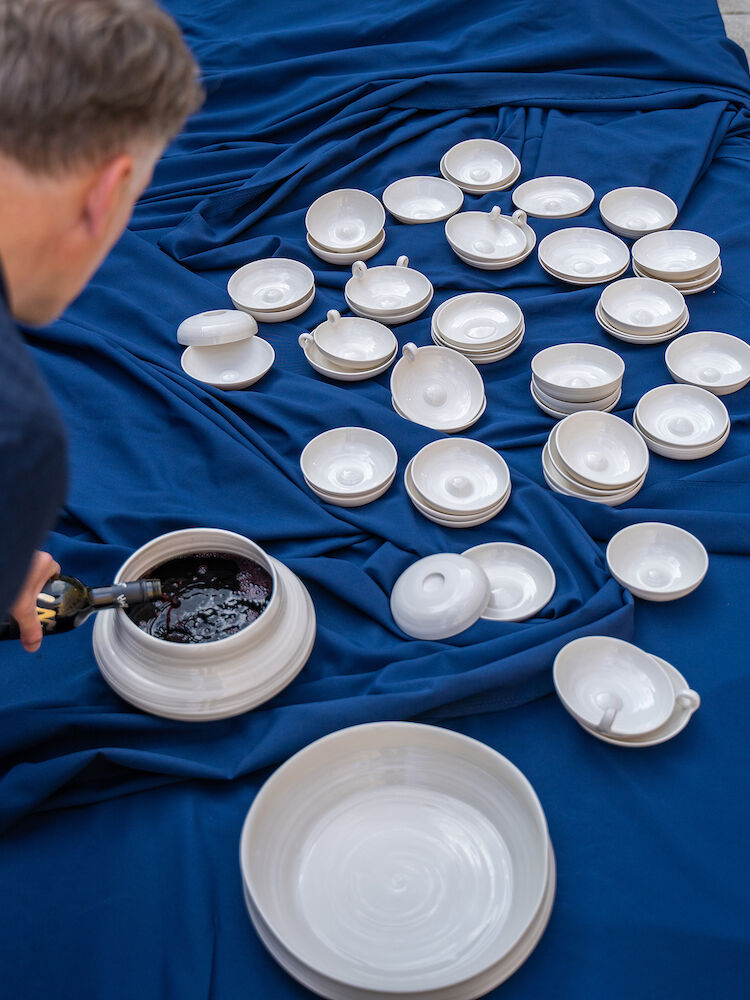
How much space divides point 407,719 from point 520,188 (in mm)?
1518

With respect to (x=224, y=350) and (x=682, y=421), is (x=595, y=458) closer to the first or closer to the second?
(x=682, y=421)

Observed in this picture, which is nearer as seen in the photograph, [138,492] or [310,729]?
[310,729]

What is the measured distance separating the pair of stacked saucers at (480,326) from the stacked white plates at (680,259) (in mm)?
345

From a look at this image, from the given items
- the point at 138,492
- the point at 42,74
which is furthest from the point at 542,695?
the point at 42,74

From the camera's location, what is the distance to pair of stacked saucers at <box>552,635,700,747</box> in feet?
3.94

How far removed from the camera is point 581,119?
2.49 metres

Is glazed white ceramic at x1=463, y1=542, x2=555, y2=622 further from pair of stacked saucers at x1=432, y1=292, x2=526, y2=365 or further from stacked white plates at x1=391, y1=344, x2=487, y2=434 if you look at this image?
pair of stacked saucers at x1=432, y1=292, x2=526, y2=365

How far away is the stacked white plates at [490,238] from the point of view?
6.73ft

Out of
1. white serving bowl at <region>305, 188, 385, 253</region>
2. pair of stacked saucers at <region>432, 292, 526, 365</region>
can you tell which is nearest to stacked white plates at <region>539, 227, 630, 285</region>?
pair of stacked saucers at <region>432, 292, 526, 365</region>

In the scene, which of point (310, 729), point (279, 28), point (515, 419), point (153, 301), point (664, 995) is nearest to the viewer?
point (664, 995)

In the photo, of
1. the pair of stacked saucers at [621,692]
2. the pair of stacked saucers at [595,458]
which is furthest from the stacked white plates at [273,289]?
the pair of stacked saucers at [621,692]

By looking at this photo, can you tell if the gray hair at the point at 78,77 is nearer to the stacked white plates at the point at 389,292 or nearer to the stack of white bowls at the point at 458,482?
the stack of white bowls at the point at 458,482

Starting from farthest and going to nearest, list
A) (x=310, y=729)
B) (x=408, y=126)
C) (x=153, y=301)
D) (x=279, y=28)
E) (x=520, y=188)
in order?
(x=279, y=28)
(x=408, y=126)
(x=520, y=188)
(x=153, y=301)
(x=310, y=729)

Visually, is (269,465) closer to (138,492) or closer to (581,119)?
(138,492)
